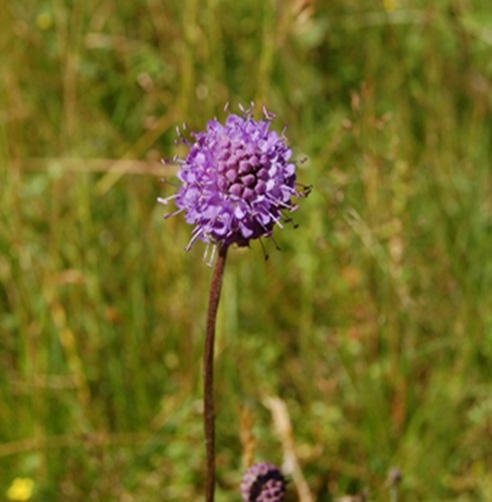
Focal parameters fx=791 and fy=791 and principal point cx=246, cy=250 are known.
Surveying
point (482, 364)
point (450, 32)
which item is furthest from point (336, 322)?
point (450, 32)

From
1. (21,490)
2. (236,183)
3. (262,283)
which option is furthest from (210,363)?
(262,283)

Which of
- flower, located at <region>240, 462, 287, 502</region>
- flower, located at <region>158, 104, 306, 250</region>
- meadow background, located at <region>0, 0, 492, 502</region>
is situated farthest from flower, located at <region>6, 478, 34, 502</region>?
flower, located at <region>158, 104, 306, 250</region>

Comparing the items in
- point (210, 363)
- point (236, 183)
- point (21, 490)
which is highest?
point (236, 183)

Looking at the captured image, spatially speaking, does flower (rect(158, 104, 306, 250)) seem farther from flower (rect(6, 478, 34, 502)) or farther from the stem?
flower (rect(6, 478, 34, 502))

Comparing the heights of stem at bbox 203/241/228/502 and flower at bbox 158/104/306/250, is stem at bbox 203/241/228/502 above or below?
below

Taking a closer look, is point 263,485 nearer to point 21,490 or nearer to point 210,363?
point 210,363

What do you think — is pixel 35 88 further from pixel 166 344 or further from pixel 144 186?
pixel 166 344
